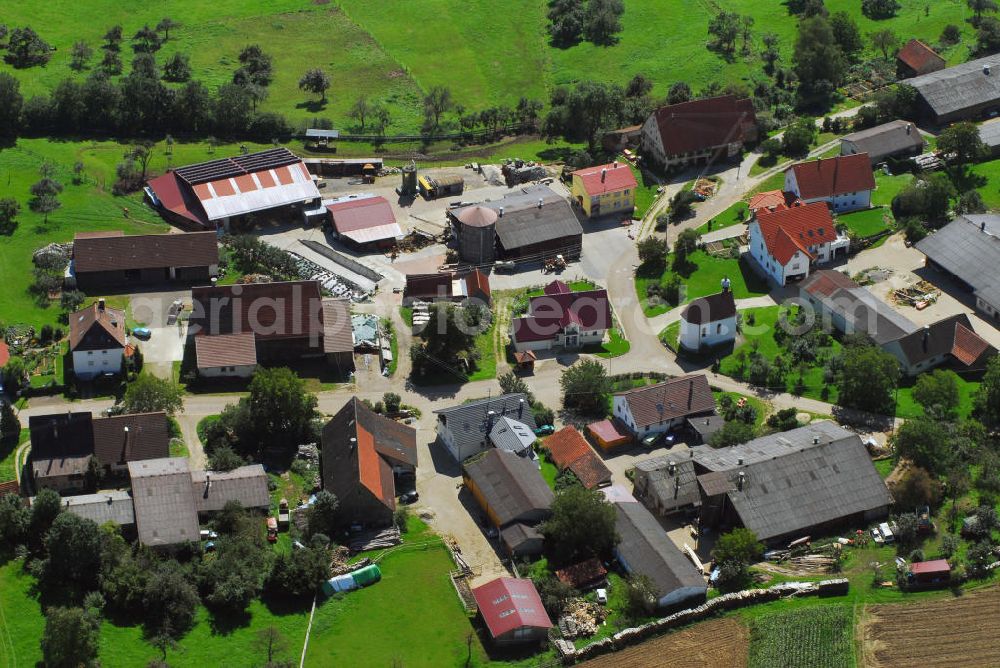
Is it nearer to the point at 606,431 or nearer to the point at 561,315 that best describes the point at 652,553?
the point at 606,431

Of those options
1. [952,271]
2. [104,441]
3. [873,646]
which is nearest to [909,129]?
[952,271]

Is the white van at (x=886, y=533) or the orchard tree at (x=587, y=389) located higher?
the orchard tree at (x=587, y=389)

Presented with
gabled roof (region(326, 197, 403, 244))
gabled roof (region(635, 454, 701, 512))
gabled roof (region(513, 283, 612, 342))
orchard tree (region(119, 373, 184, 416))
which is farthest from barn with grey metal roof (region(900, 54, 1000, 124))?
orchard tree (region(119, 373, 184, 416))

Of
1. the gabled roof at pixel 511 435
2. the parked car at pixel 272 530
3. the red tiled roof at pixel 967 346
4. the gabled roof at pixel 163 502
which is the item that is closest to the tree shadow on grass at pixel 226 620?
the gabled roof at pixel 163 502

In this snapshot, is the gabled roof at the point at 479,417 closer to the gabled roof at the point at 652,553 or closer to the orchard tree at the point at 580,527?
the orchard tree at the point at 580,527

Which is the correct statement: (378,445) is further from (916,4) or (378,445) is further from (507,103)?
(916,4)
